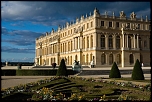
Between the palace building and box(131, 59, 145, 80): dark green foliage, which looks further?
the palace building

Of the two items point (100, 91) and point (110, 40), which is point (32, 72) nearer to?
point (100, 91)

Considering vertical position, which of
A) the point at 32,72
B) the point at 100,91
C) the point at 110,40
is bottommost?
the point at 100,91

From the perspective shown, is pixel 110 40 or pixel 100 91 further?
pixel 110 40

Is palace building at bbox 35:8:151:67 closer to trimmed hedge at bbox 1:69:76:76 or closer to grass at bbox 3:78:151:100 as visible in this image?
trimmed hedge at bbox 1:69:76:76

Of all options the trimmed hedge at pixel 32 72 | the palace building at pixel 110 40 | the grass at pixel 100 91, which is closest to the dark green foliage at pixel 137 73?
the grass at pixel 100 91

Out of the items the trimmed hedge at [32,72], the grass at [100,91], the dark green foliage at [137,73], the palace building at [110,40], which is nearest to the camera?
the grass at [100,91]

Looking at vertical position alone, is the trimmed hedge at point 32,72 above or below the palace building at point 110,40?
below

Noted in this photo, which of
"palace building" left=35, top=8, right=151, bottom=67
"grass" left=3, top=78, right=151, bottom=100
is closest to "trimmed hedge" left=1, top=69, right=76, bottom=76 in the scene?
"grass" left=3, top=78, right=151, bottom=100

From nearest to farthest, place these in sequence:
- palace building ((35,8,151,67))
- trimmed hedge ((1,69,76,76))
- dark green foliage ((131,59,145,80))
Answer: dark green foliage ((131,59,145,80)) < trimmed hedge ((1,69,76,76)) < palace building ((35,8,151,67))

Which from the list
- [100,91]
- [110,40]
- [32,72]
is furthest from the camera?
[110,40]

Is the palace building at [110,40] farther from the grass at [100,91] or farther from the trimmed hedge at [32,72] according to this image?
the grass at [100,91]

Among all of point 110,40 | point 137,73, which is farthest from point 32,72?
point 110,40

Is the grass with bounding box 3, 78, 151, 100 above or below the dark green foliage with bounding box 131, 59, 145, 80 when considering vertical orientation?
below

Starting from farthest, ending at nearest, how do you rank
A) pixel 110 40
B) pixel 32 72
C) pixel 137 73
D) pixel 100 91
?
pixel 110 40 < pixel 32 72 < pixel 137 73 < pixel 100 91
